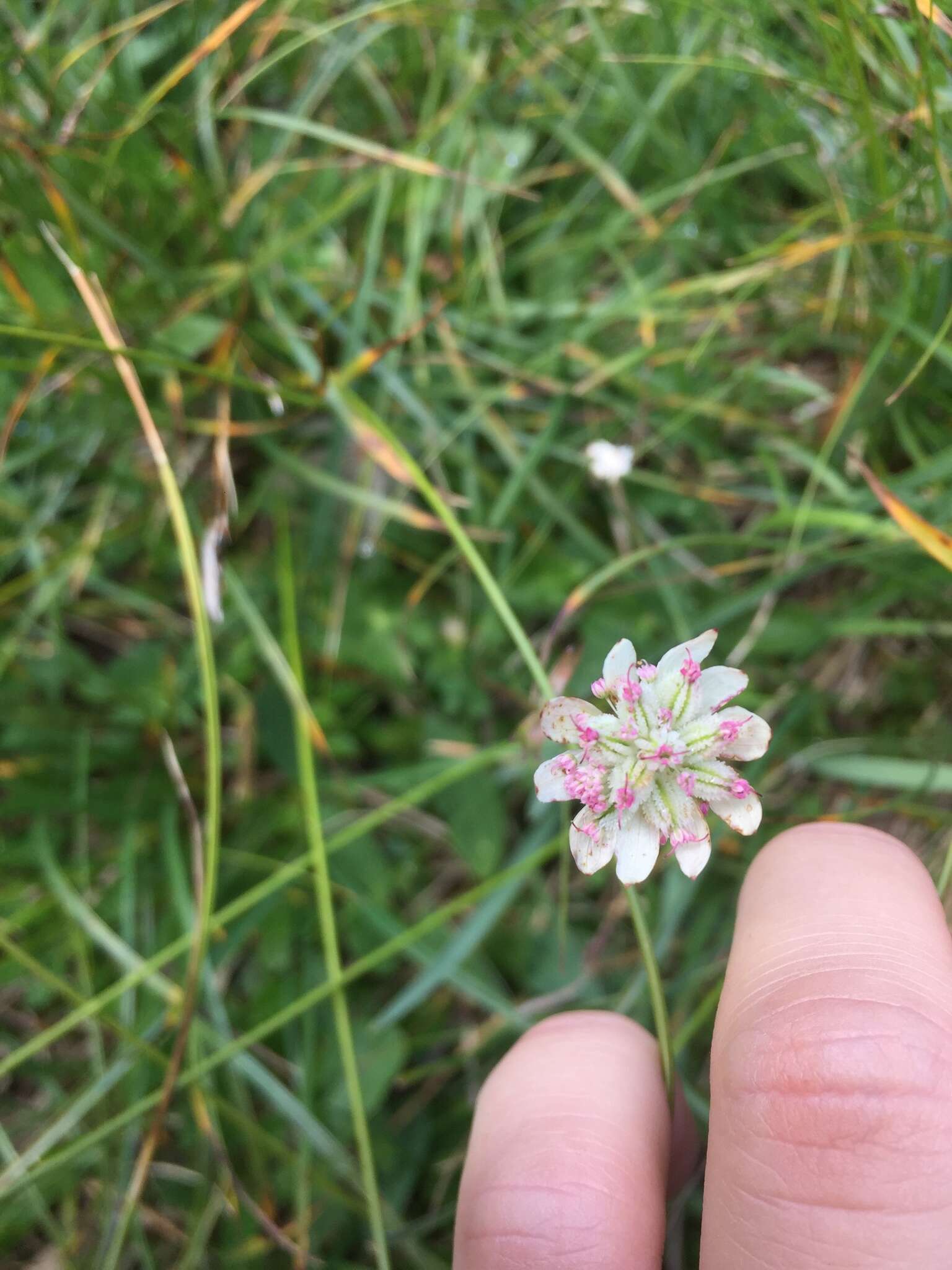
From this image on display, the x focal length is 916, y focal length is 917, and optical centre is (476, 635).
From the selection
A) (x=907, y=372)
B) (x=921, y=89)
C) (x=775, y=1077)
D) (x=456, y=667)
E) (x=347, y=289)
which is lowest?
(x=456, y=667)

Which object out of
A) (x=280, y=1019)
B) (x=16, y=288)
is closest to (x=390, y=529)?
(x=16, y=288)

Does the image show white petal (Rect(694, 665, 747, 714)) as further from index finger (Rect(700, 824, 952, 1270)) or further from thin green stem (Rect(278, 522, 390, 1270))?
thin green stem (Rect(278, 522, 390, 1270))

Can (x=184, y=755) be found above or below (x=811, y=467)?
below

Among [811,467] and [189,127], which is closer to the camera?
[811,467]

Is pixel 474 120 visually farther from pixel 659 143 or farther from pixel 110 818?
pixel 110 818

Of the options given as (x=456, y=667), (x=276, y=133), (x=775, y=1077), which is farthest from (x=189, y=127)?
(x=775, y=1077)

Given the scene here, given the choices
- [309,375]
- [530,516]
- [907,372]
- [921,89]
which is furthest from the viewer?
[530,516]

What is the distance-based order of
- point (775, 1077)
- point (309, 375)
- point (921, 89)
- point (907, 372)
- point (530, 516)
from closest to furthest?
1. point (775, 1077)
2. point (921, 89)
3. point (907, 372)
4. point (309, 375)
5. point (530, 516)
